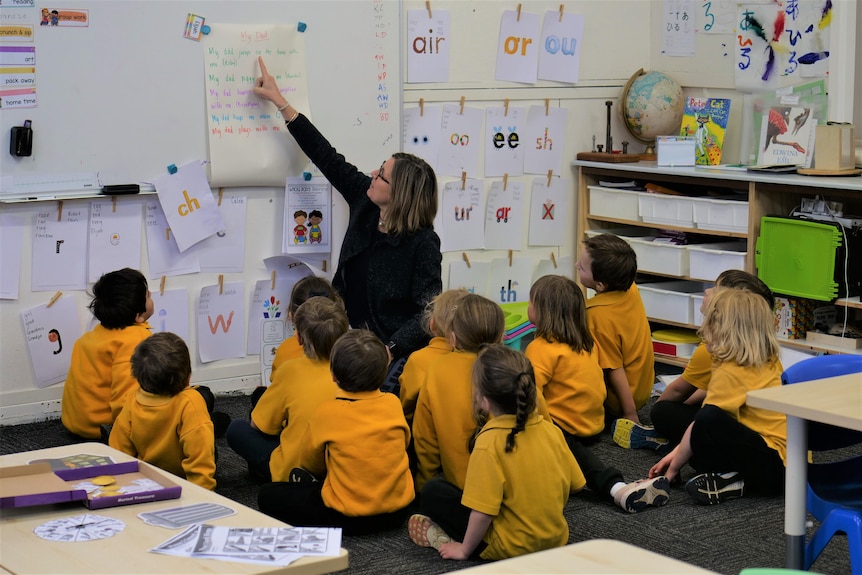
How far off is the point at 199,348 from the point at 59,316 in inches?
23.2

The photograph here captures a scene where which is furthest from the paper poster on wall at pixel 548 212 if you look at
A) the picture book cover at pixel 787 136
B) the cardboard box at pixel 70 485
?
the cardboard box at pixel 70 485

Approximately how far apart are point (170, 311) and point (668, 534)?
223 cm

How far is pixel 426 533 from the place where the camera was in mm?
3098

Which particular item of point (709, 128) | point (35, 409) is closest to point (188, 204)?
point (35, 409)

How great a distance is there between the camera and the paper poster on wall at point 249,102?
14.3ft

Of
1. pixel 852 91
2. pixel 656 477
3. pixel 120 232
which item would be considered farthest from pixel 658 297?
pixel 120 232

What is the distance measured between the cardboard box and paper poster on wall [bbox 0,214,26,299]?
198 cm

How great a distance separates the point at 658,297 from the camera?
5.21 m

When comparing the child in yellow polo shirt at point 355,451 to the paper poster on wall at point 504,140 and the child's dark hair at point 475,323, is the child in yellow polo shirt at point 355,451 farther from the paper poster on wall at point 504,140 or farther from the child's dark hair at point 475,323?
the paper poster on wall at point 504,140

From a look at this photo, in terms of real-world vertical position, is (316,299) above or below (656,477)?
above

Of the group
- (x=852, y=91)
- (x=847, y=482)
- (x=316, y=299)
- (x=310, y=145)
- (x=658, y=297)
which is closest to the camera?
(x=847, y=482)

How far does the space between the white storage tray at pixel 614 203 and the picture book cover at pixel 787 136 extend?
62 cm

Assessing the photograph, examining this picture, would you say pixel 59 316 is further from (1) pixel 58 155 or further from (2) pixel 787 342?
(2) pixel 787 342

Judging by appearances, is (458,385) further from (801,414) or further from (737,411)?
(801,414)
